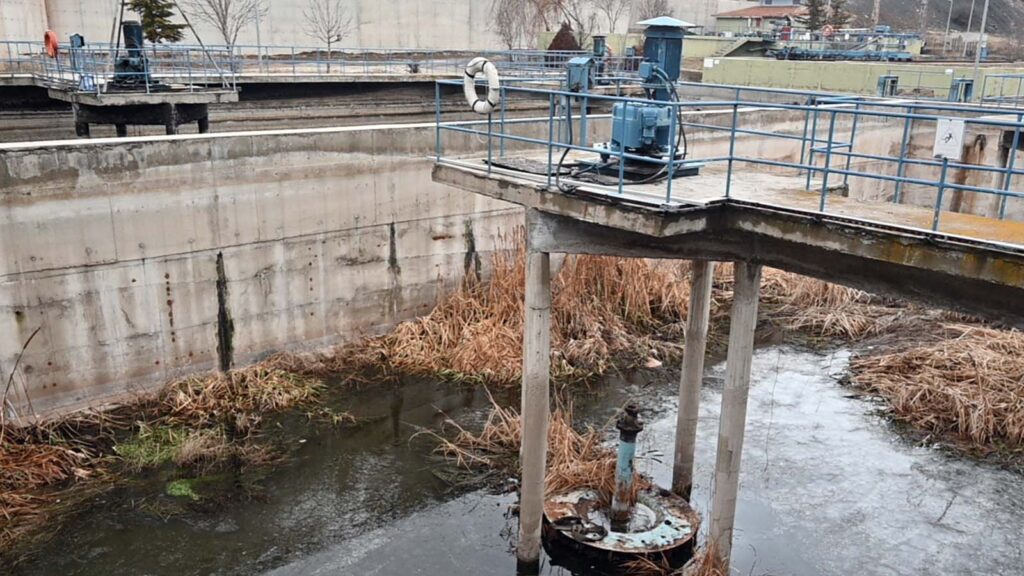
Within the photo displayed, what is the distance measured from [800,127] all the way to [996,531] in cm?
1607

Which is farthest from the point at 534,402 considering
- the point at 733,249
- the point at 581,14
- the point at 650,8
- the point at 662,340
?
the point at 650,8

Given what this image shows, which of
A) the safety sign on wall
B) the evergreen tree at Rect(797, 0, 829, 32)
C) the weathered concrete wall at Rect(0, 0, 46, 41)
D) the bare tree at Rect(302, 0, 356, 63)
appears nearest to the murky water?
the safety sign on wall

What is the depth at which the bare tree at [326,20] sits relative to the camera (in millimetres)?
40188

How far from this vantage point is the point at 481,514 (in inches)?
388

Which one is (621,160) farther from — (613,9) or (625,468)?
(613,9)

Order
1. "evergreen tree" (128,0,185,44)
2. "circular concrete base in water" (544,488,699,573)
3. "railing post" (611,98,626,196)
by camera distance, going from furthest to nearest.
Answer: "evergreen tree" (128,0,185,44)
"circular concrete base in water" (544,488,699,573)
"railing post" (611,98,626,196)

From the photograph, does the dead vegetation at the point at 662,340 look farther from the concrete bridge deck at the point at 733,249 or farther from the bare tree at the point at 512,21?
the bare tree at the point at 512,21

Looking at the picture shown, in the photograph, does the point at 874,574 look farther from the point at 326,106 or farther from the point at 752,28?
the point at 752,28

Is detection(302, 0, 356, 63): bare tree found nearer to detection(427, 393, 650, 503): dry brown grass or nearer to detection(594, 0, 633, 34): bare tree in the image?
detection(594, 0, 633, 34): bare tree

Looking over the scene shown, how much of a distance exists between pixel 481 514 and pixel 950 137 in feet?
21.2

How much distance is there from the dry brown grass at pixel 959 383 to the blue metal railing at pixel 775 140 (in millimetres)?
2392

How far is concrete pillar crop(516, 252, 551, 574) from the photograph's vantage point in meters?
8.12

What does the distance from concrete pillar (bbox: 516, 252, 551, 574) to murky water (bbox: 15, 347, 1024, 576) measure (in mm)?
467

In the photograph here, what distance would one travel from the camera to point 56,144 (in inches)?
426
